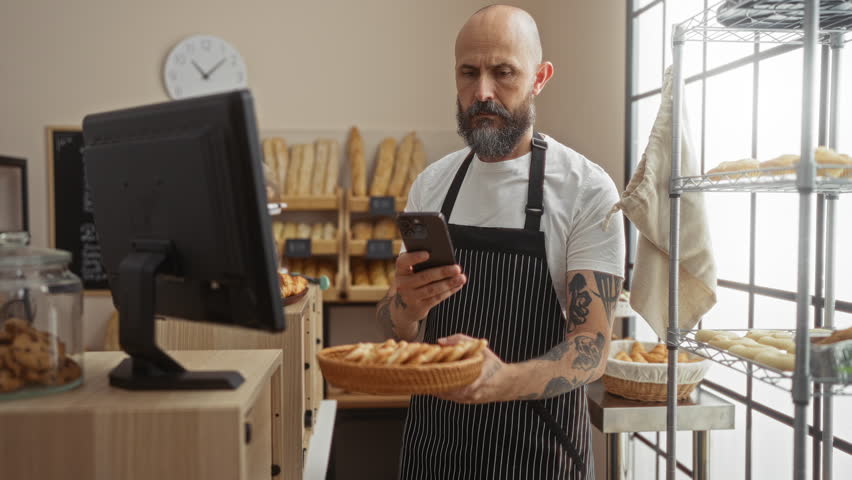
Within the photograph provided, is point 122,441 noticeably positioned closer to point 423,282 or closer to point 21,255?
point 21,255

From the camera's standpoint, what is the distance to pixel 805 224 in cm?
129

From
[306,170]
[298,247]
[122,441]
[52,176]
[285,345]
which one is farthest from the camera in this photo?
[52,176]

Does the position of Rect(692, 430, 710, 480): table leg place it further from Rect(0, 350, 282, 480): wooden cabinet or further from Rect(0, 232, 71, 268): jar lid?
Rect(0, 232, 71, 268): jar lid

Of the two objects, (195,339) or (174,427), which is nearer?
(174,427)

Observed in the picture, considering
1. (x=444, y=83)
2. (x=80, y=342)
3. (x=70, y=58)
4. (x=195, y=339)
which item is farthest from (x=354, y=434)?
(x=80, y=342)

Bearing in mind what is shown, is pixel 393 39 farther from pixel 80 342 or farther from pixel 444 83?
pixel 80 342

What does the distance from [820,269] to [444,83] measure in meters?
2.97

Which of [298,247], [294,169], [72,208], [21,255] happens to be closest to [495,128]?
[21,255]

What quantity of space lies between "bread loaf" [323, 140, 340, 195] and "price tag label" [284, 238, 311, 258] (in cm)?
38

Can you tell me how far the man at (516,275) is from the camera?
156 centimetres

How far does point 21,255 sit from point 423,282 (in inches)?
28.6

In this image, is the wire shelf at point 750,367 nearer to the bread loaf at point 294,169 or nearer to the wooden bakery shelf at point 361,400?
the wooden bakery shelf at point 361,400

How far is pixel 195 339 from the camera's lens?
6.26 ft

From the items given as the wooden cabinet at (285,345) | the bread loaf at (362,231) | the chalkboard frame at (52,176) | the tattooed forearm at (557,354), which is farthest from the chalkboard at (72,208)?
the tattooed forearm at (557,354)
